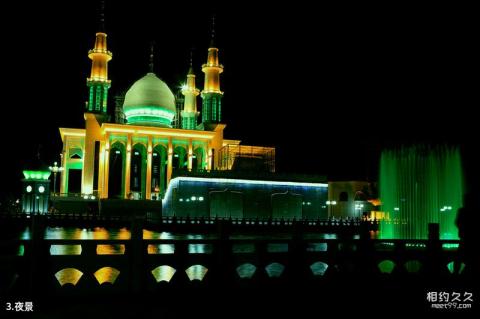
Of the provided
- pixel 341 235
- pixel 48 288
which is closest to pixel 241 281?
pixel 341 235

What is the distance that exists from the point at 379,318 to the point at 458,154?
56.4ft

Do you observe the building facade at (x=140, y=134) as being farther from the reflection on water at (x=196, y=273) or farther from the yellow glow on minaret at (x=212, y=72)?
the reflection on water at (x=196, y=273)

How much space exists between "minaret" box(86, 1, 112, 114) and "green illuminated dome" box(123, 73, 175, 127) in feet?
10.2

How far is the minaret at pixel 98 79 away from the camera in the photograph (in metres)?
57.8

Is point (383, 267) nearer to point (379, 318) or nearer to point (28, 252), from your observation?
point (379, 318)

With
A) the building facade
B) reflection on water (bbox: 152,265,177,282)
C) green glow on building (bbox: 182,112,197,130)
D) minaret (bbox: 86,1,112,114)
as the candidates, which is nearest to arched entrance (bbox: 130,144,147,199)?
the building facade

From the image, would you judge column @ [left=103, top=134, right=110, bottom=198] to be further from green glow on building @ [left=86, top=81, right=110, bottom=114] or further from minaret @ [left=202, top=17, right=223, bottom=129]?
minaret @ [left=202, top=17, right=223, bottom=129]

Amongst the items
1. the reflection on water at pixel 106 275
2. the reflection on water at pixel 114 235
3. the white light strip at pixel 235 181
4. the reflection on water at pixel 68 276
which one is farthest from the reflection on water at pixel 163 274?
the white light strip at pixel 235 181

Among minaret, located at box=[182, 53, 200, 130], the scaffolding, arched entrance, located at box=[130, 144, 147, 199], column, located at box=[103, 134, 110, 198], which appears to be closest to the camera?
the scaffolding

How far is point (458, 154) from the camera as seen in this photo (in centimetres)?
2403

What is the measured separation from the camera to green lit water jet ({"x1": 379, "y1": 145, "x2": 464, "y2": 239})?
2429 centimetres

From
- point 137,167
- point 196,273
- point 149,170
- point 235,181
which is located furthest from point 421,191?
point 137,167

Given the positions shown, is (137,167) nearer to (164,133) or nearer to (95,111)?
(95,111)

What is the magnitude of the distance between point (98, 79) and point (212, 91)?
13516mm
